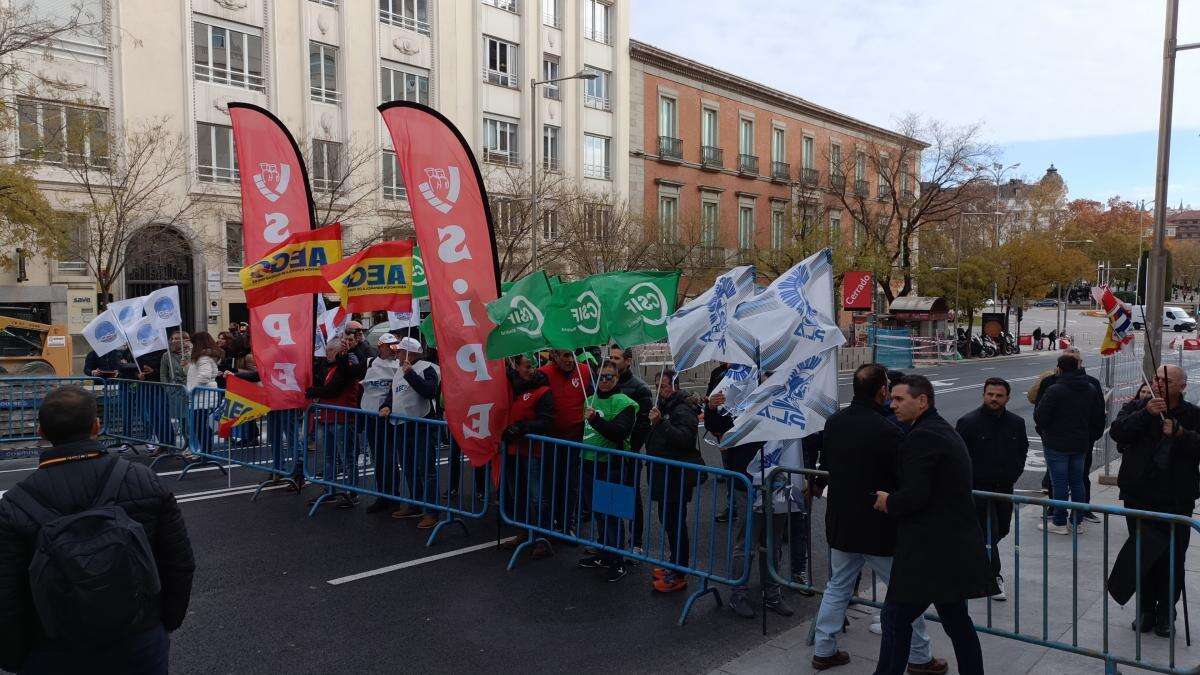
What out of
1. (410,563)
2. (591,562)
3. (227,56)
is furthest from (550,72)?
(591,562)

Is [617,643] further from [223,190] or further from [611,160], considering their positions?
[611,160]

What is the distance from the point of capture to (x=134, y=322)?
471 inches

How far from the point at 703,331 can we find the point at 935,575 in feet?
8.90

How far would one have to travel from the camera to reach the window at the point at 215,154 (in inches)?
1083

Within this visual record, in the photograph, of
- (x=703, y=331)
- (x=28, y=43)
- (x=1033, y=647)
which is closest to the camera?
(x=1033, y=647)

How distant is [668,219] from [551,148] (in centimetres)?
597

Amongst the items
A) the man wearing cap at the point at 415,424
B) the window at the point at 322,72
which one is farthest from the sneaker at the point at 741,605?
the window at the point at 322,72

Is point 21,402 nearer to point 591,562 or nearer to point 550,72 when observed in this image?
point 591,562

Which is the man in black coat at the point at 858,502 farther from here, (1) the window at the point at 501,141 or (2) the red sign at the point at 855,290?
(1) the window at the point at 501,141

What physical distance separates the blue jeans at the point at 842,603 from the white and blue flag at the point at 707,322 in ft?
5.96

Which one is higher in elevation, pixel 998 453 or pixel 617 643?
pixel 998 453

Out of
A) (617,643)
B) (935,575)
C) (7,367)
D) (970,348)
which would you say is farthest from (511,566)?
(970,348)

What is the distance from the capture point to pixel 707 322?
6.64m

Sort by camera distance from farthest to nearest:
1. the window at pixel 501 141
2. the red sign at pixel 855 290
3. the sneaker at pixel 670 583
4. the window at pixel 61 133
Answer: the window at pixel 501 141 → the red sign at pixel 855 290 → the window at pixel 61 133 → the sneaker at pixel 670 583
